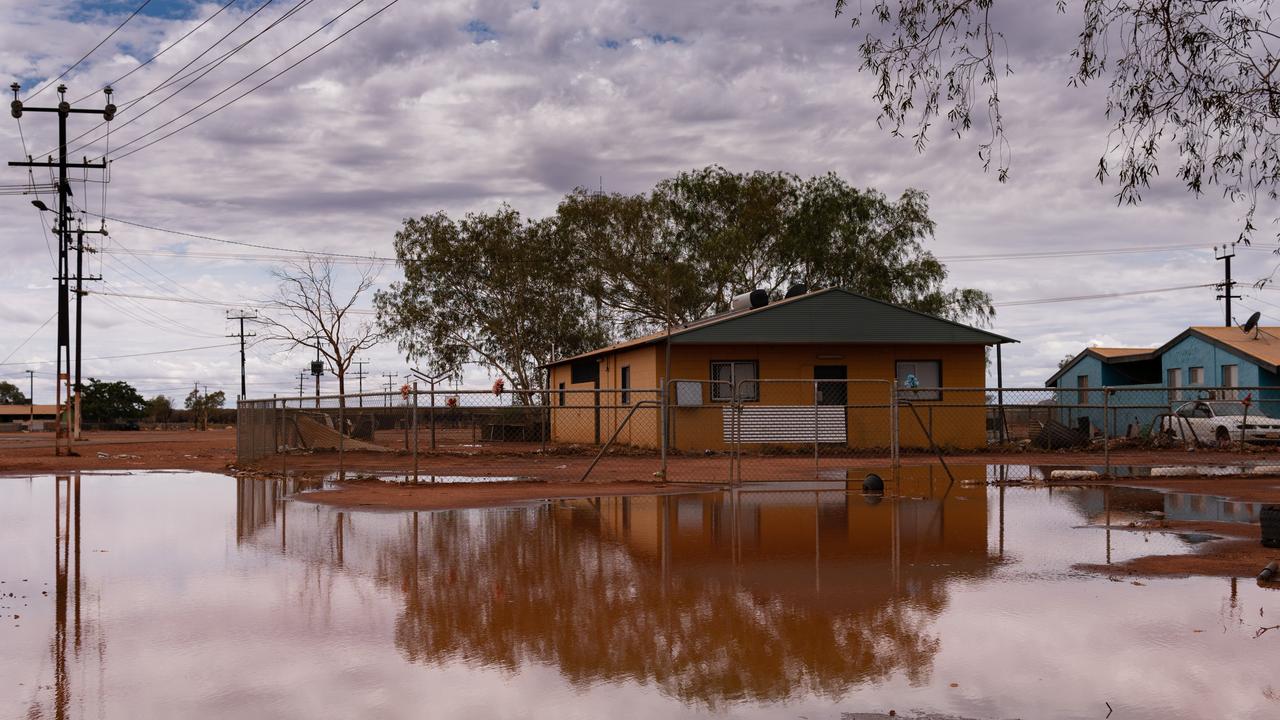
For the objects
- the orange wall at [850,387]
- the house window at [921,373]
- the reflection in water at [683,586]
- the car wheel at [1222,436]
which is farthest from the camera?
the house window at [921,373]

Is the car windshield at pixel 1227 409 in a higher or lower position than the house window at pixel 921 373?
lower

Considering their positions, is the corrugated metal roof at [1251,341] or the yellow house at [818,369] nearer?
the yellow house at [818,369]

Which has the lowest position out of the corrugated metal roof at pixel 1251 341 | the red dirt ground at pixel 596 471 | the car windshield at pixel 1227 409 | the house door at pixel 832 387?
the red dirt ground at pixel 596 471

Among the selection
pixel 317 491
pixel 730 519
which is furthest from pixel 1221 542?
pixel 317 491

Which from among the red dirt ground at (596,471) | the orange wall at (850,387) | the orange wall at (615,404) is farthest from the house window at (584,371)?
the orange wall at (850,387)

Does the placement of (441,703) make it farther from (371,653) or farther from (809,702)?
(809,702)

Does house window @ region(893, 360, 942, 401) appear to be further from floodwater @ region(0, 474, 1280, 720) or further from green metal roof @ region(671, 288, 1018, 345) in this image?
floodwater @ region(0, 474, 1280, 720)

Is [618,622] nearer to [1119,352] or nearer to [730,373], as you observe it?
[730,373]

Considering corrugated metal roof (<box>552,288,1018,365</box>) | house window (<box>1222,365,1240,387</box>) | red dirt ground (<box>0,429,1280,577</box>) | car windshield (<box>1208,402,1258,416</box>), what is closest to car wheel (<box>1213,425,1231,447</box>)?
red dirt ground (<box>0,429,1280,577</box>)

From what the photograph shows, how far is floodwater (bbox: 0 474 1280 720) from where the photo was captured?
6.18m

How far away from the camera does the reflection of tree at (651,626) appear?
6.68 meters

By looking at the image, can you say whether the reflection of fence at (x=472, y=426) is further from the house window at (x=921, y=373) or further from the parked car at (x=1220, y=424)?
the parked car at (x=1220, y=424)

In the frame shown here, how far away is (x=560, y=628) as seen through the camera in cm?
799

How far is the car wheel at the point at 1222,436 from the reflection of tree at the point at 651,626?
2586 cm
